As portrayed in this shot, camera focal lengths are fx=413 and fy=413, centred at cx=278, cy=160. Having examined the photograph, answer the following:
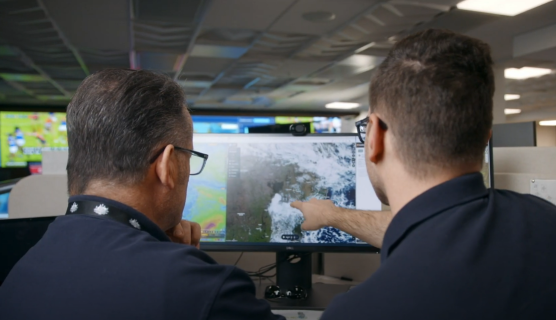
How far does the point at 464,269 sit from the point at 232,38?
4692mm

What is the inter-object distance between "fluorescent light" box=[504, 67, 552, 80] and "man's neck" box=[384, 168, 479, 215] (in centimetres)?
660

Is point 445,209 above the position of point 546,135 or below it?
below

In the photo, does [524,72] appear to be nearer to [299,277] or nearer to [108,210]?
[299,277]

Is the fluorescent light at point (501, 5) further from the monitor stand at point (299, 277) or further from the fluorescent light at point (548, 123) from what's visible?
the monitor stand at point (299, 277)

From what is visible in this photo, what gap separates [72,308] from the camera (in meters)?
0.54

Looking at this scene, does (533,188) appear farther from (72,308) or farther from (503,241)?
(72,308)

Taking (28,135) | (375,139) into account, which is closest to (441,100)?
(375,139)

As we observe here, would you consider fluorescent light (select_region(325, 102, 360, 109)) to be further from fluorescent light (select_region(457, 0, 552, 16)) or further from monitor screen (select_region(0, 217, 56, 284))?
monitor screen (select_region(0, 217, 56, 284))

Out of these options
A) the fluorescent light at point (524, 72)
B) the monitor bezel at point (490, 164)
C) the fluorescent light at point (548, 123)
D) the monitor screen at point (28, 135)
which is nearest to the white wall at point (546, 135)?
the fluorescent light at point (548, 123)

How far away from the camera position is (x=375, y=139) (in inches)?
24.7

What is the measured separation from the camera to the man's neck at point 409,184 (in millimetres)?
572

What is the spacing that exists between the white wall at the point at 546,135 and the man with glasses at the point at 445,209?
50.5 inches

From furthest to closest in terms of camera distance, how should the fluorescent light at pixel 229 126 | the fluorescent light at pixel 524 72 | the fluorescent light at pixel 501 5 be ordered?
the fluorescent light at pixel 229 126 < the fluorescent light at pixel 524 72 < the fluorescent light at pixel 501 5

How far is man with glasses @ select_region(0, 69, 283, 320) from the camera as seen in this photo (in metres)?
0.55
